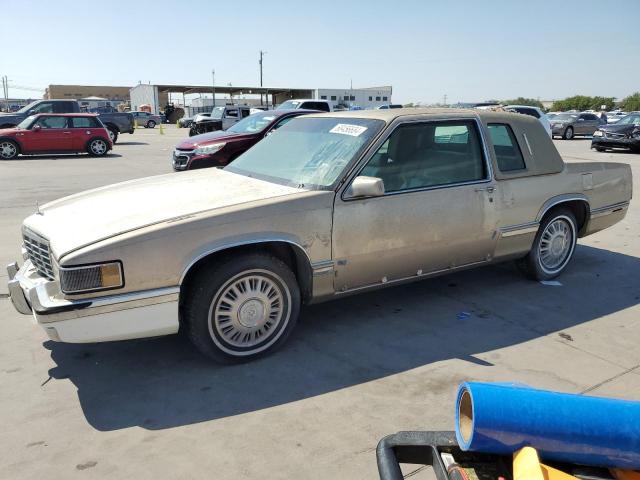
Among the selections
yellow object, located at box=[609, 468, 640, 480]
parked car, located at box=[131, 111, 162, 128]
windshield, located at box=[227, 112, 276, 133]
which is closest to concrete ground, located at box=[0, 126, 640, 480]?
yellow object, located at box=[609, 468, 640, 480]

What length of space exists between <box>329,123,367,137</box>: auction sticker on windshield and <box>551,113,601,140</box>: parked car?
82.3 ft

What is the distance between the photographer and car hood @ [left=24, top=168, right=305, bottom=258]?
3203 mm

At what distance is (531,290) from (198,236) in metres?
3.28

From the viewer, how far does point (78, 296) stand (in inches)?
117

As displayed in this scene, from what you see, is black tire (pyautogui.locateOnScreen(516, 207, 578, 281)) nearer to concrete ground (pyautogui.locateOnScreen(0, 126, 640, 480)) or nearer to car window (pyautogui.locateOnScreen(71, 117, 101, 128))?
concrete ground (pyautogui.locateOnScreen(0, 126, 640, 480))

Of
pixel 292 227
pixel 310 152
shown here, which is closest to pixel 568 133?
pixel 310 152

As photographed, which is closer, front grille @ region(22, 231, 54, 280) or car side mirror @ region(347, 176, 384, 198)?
front grille @ region(22, 231, 54, 280)

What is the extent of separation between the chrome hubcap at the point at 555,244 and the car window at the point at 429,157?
3.76ft

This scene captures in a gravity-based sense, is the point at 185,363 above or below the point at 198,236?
below

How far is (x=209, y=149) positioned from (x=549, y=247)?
22.7 feet

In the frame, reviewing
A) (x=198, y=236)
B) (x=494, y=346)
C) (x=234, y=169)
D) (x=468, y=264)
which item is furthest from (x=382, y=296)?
(x=198, y=236)

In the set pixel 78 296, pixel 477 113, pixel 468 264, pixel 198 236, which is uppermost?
pixel 477 113

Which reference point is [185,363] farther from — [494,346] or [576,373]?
[576,373]

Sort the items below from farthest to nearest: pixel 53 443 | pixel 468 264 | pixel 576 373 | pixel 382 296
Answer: pixel 382 296
pixel 468 264
pixel 576 373
pixel 53 443
